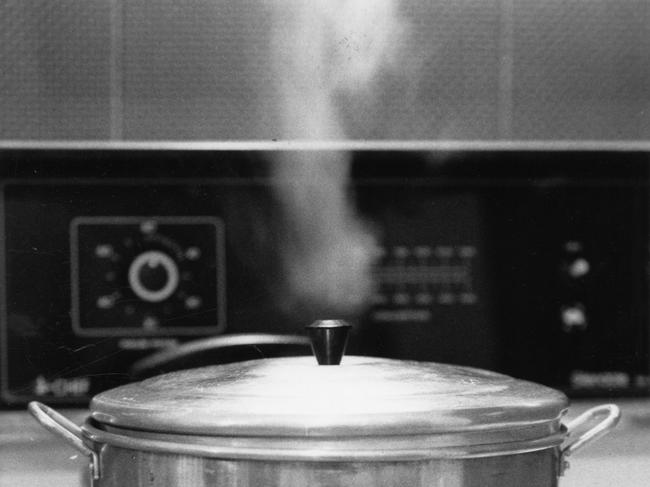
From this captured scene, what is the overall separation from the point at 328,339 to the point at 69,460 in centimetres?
73

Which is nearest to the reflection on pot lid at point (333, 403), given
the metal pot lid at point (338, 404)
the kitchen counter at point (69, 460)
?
the metal pot lid at point (338, 404)

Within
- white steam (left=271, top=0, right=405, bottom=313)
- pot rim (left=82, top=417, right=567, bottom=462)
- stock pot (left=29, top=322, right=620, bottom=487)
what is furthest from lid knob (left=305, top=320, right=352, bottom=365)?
white steam (left=271, top=0, right=405, bottom=313)

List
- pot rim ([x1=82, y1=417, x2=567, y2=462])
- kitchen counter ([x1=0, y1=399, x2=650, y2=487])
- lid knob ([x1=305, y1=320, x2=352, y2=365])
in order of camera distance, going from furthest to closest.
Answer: kitchen counter ([x1=0, y1=399, x2=650, y2=487]), lid knob ([x1=305, y1=320, x2=352, y2=365]), pot rim ([x1=82, y1=417, x2=567, y2=462])

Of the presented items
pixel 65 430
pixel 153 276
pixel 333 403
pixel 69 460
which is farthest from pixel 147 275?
pixel 333 403

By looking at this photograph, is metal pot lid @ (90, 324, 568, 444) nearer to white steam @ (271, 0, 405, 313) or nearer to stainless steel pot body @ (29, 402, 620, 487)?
stainless steel pot body @ (29, 402, 620, 487)

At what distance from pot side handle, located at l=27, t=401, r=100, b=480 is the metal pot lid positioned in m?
0.04

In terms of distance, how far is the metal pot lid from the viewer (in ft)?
2.39

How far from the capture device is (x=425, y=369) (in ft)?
2.81

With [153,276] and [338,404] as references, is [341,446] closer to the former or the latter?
[338,404]

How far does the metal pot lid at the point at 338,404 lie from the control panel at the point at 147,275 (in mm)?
625

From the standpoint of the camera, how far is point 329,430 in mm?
720

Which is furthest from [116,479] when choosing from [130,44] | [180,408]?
[130,44]

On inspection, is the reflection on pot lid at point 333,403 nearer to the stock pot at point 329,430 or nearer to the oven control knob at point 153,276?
the stock pot at point 329,430

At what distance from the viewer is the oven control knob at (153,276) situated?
1484 mm
